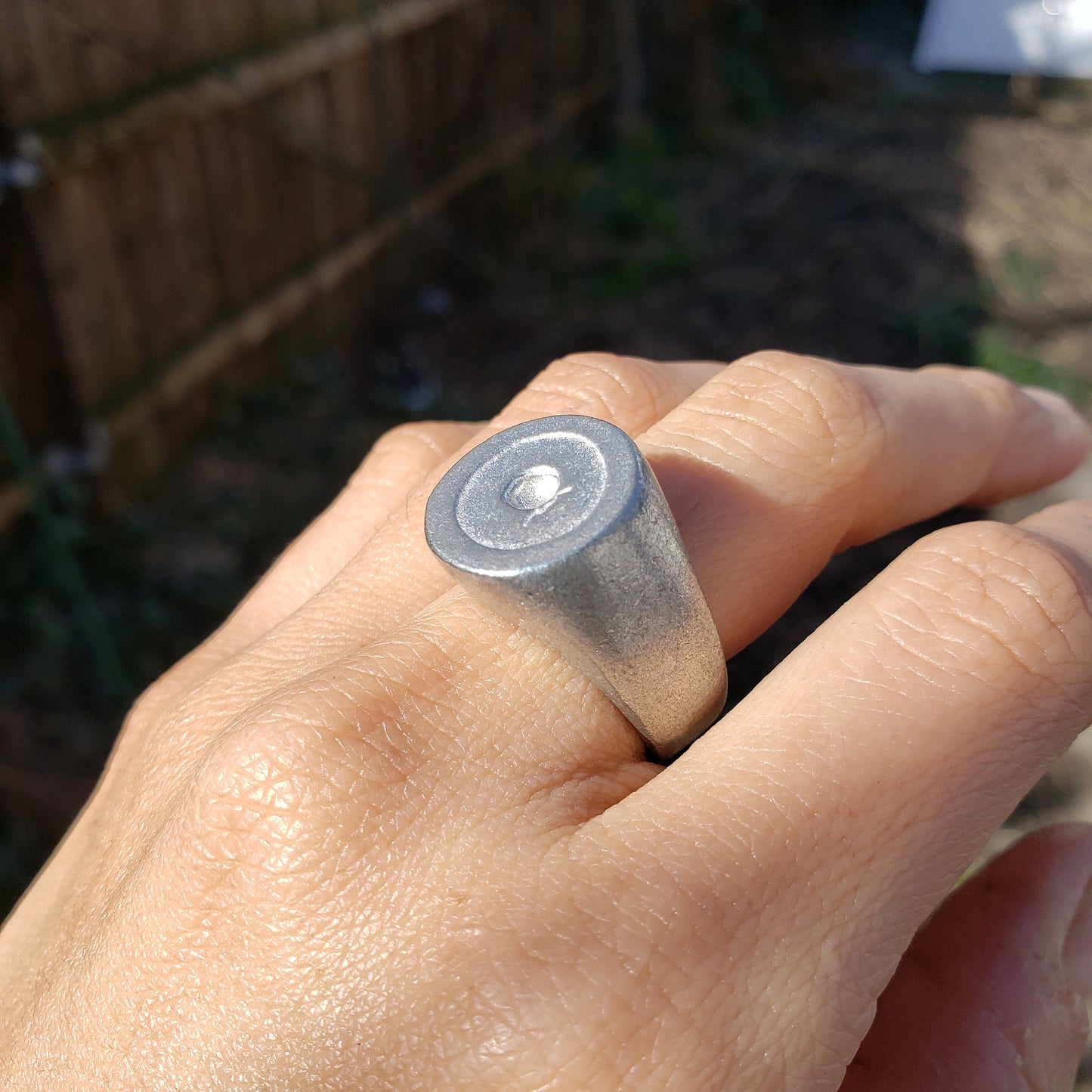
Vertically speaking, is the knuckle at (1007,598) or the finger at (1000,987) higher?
the knuckle at (1007,598)

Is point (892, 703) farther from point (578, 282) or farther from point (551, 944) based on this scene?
point (578, 282)

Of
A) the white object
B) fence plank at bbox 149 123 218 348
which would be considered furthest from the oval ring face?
the white object

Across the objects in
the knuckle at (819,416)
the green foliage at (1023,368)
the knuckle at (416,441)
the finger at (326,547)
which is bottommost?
the green foliage at (1023,368)

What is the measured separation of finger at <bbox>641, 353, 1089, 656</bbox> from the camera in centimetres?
118

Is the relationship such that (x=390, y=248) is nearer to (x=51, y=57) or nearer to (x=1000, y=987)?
(x=51, y=57)

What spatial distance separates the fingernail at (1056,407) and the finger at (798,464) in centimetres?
22

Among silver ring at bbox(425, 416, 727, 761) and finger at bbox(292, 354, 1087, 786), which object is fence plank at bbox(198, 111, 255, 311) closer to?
finger at bbox(292, 354, 1087, 786)

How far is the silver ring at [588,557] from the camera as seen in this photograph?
0.89 m

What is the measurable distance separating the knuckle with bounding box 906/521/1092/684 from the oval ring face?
42cm

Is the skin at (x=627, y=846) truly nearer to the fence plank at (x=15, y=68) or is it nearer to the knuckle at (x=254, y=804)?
the knuckle at (x=254, y=804)

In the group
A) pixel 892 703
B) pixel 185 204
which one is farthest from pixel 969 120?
pixel 892 703

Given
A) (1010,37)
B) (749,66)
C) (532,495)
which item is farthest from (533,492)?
(1010,37)

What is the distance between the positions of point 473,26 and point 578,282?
1.58 metres

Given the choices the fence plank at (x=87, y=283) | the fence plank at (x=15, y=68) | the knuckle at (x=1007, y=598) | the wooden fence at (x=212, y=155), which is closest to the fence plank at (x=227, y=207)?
the wooden fence at (x=212, y=155)
